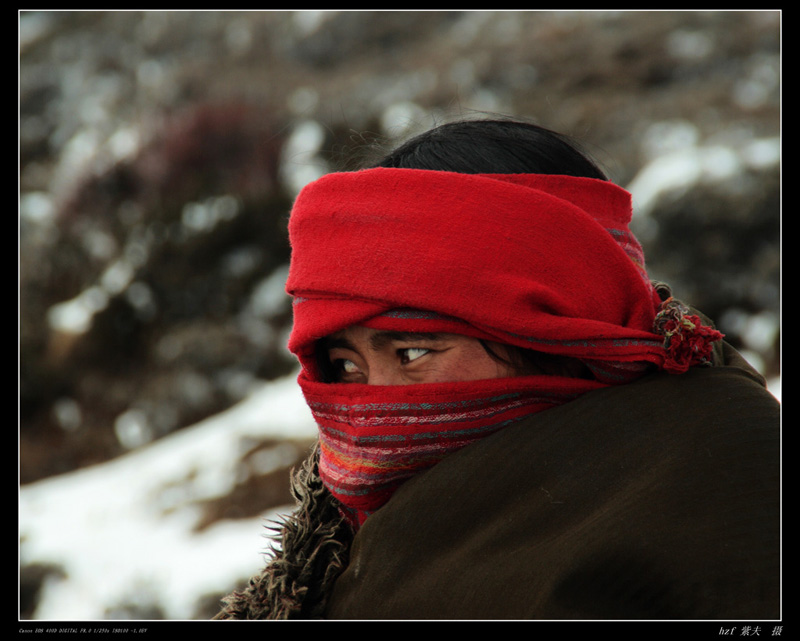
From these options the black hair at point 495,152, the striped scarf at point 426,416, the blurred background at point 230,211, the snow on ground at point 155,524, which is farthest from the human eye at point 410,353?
the snow on ground at point 155,524

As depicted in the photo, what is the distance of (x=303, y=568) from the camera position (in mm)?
1705

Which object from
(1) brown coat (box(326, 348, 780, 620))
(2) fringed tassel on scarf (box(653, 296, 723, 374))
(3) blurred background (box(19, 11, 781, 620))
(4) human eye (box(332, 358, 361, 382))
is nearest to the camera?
(1) brown coat (box(326, 348, 780, 620))

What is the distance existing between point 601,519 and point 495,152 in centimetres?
89

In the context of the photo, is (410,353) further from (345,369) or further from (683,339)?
(683,339)

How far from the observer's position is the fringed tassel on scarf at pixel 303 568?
5.43 ft

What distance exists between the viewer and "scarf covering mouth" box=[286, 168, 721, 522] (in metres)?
1.46

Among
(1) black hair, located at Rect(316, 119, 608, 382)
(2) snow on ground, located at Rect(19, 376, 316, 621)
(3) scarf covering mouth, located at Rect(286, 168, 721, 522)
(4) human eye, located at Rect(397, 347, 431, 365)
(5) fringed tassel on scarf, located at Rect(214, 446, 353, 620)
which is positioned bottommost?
(2) snow on ground, located at Rect(19, 376, 316, 621)

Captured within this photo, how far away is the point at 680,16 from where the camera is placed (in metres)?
7.54

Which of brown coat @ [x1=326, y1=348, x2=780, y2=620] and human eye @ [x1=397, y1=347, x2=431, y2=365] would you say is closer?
brown coat @ [x1=326, y1=348, x2=780, y2=620]

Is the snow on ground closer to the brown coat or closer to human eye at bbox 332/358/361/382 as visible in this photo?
human eye at bbox 332/358/361/382

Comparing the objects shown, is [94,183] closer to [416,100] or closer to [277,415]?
[416,100]

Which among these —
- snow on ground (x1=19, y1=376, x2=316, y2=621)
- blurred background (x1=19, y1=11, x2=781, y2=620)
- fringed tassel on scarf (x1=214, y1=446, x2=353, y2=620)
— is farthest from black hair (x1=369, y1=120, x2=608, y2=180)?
snow on ground (x1=19, y1=376, x2=316, y2=621)

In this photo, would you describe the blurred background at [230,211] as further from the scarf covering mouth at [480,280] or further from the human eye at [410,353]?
the human eye at [410,353]

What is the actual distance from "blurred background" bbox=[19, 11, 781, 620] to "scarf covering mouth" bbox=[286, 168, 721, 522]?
1.97ft
